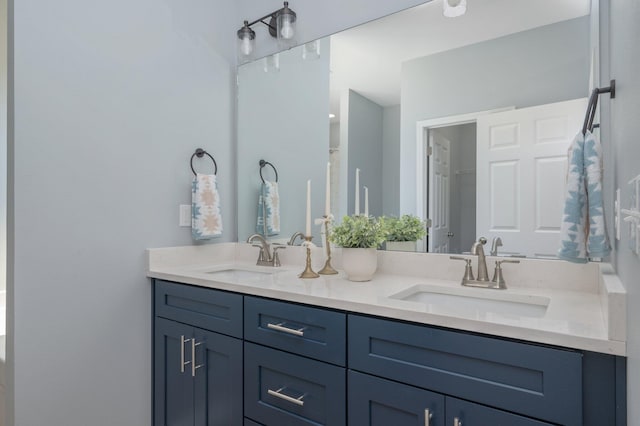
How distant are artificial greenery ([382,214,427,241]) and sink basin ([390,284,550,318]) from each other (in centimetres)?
28

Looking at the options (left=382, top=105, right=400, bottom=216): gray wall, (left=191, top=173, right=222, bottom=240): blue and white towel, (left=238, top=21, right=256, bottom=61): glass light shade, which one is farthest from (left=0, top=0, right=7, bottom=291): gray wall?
(left=382, top=105, right=400, bottom=216): gray wall

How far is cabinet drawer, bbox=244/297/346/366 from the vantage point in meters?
1.17

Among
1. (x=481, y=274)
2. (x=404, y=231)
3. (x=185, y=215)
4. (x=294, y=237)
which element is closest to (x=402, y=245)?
(x=404, y=231)

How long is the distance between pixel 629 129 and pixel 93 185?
5.87 feet

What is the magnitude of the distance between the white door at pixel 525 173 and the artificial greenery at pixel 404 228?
0.24m

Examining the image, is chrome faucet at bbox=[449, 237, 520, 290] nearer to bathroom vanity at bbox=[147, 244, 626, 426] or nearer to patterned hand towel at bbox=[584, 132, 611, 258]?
bathroom vanity at bbox=[147, 244, 626, 426]

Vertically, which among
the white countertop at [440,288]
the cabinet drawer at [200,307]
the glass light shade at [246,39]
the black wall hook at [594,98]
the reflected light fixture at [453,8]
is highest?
the glass light shade at [246,39]

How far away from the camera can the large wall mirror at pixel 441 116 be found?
138 centimetres

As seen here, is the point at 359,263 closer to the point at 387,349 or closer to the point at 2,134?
the point at 387,349

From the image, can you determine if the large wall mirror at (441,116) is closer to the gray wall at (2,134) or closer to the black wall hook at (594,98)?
the black wall hook at (594,98)

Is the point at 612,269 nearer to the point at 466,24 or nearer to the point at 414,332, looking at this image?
the point at 414,332

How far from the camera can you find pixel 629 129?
70 cm

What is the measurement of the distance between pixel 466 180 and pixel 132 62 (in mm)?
1585

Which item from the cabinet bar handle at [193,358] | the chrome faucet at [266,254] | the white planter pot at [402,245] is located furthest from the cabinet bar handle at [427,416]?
the chrome faucet at [266,254]
